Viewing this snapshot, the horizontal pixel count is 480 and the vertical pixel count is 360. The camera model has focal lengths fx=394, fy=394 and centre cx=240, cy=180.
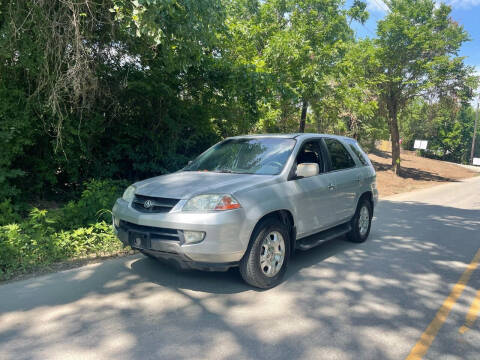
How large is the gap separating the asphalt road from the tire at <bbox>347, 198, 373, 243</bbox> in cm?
82

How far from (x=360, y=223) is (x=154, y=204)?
405cm

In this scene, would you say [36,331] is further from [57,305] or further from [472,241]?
[472,241]

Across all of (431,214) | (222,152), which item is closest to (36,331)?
(222,152)

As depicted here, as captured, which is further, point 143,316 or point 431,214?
point 431,214

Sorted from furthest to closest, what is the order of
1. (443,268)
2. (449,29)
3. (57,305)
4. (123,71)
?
(449,29)
(123,71)
(443,268)
(57,305)

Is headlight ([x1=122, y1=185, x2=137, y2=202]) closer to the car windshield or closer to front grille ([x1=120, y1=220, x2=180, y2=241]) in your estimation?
front grille ([x1=120, y1=220, x2=180, y2=241])

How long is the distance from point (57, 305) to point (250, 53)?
396 inches

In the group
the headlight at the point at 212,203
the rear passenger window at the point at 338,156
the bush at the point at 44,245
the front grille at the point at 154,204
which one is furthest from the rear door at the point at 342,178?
the bush at the point at 44,245

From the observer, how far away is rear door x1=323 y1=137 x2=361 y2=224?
19.7ft

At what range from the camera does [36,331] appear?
3479 millimetres

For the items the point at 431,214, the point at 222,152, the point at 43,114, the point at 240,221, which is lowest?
the point at 431,214

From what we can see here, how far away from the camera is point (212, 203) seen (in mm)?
4234

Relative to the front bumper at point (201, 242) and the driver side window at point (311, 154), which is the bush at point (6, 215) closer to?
the front bumper at point (201, 242)

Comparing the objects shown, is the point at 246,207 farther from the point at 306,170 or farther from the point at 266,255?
the point at 306,170
